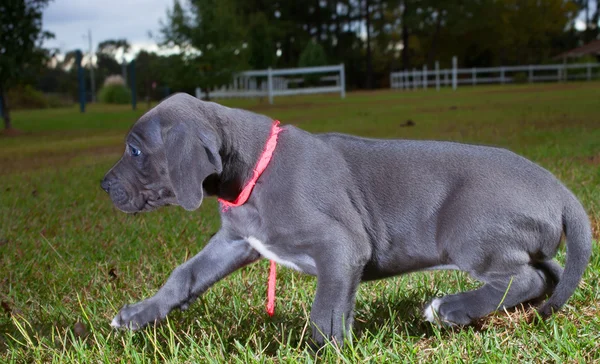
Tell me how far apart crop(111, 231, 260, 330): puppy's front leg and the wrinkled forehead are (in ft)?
1.82

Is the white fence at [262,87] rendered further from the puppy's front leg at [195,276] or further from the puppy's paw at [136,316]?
the puppy's paw at [136,316]

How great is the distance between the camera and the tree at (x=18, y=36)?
53.9 ft

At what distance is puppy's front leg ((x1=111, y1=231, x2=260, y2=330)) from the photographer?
10.5ft

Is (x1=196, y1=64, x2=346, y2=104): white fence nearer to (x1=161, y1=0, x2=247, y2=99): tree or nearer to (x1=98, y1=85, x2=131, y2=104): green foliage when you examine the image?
(x1=161, y1=0, x2=247, y2=99): tree

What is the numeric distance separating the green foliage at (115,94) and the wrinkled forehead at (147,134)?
1512 inches

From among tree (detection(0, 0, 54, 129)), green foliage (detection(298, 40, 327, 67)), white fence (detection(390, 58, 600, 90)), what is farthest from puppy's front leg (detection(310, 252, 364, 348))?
green foliage (detection(298, 40, 327, 67))

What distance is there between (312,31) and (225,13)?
3104cm

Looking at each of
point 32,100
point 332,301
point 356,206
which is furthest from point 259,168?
point 32,100

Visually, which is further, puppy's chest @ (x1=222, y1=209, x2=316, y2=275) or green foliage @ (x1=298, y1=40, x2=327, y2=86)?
green foliage @ (x1=298, y1=40, x2=327, y2=86)

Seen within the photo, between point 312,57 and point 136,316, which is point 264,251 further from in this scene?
point 312,57

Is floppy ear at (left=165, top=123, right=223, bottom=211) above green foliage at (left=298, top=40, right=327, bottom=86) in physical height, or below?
below

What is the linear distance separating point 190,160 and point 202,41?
25.6m

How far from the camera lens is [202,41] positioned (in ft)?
90.8

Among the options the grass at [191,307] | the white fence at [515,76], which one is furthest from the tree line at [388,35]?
the grass at [191,307]
